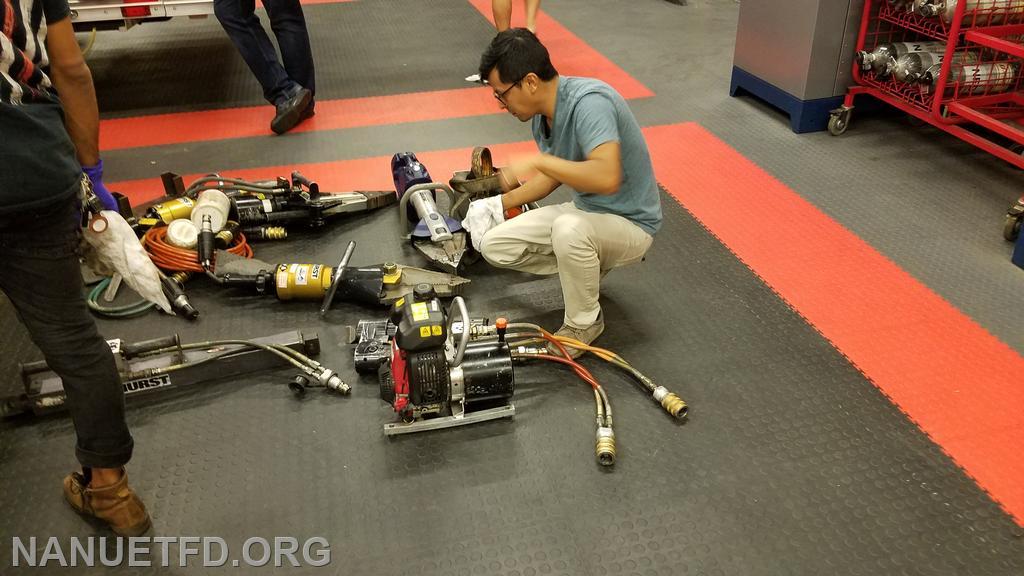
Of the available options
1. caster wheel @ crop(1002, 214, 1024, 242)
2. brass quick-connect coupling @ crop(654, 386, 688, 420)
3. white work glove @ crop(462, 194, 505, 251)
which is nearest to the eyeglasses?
white work glove @ crop(462, 194, 505, 251)

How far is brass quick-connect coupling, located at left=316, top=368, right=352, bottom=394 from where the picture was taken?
2.54 meters

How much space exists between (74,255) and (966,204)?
3940 mm

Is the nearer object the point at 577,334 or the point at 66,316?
the point at 66,316

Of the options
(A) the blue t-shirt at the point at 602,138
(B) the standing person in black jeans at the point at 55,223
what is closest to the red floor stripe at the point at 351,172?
(A) the blue t-shirt at the point at 602,138

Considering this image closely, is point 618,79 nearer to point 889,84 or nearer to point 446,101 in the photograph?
point 446,101

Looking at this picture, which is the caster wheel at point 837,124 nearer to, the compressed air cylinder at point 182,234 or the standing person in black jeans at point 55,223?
the compressed air cylinder at point 182,234

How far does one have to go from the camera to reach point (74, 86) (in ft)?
6.23

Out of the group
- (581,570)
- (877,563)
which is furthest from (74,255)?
(877,563)

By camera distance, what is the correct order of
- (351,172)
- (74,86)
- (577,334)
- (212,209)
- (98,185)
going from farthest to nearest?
(351,172) → (212,209) → (577,334) → (98,185) → (74,86)

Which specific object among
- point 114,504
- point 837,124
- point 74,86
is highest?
point 74,86

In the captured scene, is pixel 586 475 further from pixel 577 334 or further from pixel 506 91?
pixel 506 91

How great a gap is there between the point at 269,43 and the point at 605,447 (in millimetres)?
3788

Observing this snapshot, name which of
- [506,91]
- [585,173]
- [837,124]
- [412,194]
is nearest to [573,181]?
[585,173]

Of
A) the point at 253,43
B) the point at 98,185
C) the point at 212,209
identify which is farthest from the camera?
the point at 253,43
